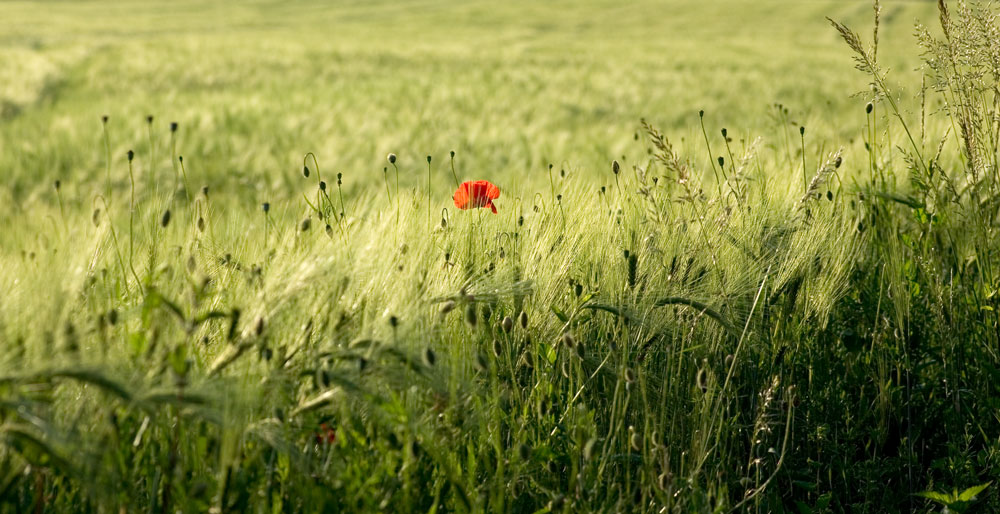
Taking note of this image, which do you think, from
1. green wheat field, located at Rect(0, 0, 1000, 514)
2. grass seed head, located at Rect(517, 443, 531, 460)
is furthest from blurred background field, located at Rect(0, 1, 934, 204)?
grass seed head, located at Rect(517, 443, 531, 460)

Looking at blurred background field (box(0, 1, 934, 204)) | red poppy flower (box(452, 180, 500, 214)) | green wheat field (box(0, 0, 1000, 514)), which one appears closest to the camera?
green wheat field (box(0, 0, 1000, 514))

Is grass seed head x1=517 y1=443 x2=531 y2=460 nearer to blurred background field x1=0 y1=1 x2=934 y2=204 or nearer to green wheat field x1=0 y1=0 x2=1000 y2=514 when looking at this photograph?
green wheat field x1=0 y1=0 x2=1000 y2=514

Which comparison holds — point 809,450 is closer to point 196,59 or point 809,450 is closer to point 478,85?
point 478,85

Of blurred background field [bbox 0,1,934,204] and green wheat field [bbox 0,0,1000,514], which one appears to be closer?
green wheat field [bbox 0,0,1000,514]

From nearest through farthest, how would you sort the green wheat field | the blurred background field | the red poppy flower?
the green wheat field, the red poppy flower, the blurred background field

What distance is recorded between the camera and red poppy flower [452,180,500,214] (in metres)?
1.72

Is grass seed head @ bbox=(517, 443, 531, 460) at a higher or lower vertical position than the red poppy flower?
lower

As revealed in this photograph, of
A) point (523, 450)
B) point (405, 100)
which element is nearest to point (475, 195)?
point (523, 450)

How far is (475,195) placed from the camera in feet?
5.69

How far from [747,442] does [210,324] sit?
93 cm

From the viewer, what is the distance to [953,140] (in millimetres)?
2742

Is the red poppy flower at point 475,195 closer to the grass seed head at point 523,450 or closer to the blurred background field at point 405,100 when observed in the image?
the blurred background field at point 405,100

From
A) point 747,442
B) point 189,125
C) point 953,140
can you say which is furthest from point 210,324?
point 189,125

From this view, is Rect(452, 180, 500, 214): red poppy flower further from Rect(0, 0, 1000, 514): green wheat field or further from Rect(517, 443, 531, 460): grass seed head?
Rect(517, 443, 531, 460): grass seed head
